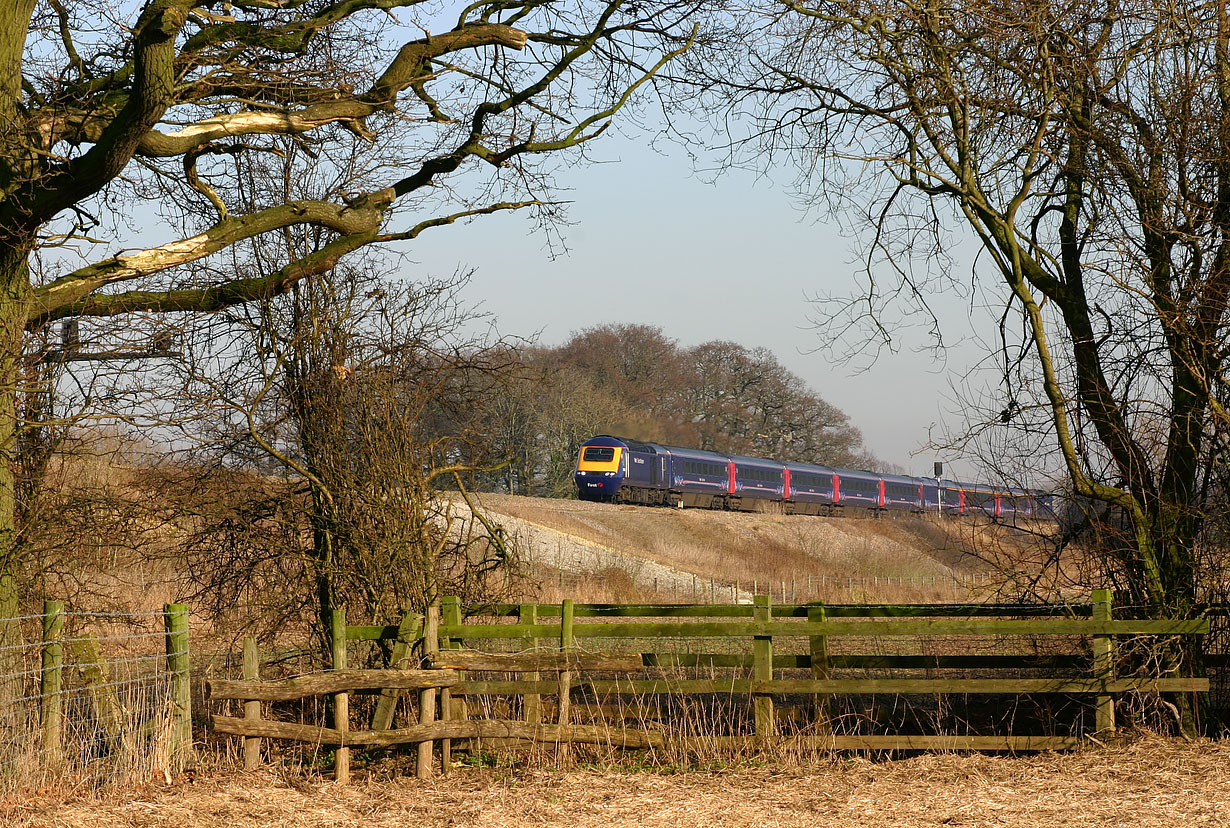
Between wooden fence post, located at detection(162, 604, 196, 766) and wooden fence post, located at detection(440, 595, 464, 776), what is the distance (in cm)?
184

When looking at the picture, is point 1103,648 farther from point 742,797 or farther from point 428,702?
point 428,702

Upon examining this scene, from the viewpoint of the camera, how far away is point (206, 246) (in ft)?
32.5

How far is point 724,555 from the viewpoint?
37531 mm

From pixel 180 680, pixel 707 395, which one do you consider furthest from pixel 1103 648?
pixel 707 395

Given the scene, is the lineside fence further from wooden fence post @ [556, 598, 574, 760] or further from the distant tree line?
the distant tree line

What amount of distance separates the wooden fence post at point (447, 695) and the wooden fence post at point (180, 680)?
1.84 m

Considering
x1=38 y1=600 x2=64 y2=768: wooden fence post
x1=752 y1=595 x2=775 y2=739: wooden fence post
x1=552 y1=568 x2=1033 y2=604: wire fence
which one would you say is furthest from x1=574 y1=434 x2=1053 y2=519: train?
x1=38 y1=600 x2=64 y2=768: wooden fence post

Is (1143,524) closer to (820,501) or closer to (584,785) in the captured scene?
(584,785)

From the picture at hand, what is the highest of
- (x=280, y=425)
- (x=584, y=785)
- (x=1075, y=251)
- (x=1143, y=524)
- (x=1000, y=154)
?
(x=1000, y=154)

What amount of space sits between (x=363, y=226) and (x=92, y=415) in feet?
9.76

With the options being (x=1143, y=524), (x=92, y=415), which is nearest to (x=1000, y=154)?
(x=1143, y=524)

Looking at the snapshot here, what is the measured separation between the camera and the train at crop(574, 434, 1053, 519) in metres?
47.1

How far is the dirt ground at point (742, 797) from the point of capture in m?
6.95

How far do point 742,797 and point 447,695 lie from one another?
2.44 metres
